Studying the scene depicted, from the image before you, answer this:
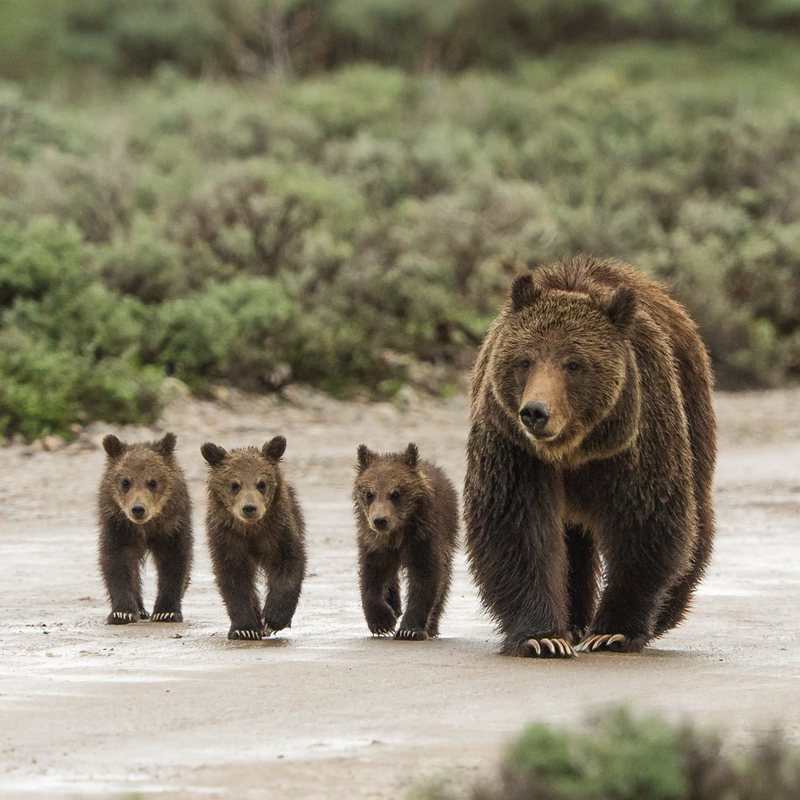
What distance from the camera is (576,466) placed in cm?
844

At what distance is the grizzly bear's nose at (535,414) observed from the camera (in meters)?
7.96

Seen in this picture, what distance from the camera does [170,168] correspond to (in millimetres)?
31641

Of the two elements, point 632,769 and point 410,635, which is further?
point 410,635

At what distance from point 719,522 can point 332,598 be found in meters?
4.33

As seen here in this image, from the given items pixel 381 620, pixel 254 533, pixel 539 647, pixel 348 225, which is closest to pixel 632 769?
pixel 539 647

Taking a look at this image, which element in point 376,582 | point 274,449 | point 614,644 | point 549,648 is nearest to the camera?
point 549,648

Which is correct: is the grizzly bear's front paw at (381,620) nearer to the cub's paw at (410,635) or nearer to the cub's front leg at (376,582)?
the cub's front leg at (376,582)

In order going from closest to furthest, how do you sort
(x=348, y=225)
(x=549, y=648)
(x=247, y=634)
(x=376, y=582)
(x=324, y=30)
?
(x=549, y=648)
(x=247, y=634)
(x=376, y=582)
(x=348, y=225)
(x=324, y=30)

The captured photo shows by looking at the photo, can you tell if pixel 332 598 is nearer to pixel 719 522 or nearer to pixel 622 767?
pixel 719 522

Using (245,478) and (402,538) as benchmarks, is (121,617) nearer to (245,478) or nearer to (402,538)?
(245,478)

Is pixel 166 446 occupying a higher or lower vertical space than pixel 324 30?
lower

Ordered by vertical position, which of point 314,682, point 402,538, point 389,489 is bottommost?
point 314,682

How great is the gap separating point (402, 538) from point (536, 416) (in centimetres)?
173

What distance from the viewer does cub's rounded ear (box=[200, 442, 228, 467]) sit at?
380 inches
